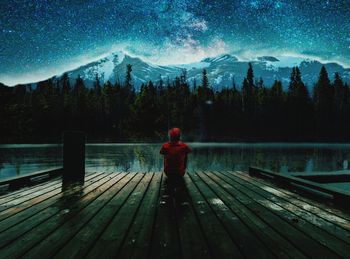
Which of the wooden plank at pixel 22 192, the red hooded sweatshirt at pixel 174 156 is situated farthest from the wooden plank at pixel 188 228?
the wooden plank at pixel 22 192

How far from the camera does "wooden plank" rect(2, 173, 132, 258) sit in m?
2.93

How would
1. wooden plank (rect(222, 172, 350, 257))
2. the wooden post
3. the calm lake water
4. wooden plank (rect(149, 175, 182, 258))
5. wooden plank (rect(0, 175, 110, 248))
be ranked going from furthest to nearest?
1. the calm lake water
2. the wooden post
3. wooden plank (rect(0, 175, 110, 248))
4. wooden plank (rect(222, 172, 350, 257))
5. wooden plank (rect(149, 175, 182, 258))

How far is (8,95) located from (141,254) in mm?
53824

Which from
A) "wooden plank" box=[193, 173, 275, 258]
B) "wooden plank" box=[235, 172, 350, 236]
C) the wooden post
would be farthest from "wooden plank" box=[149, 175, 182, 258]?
the wooden post

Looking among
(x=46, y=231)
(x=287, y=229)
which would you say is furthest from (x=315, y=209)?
(x=46, y=231)

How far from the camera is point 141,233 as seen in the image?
3527 mm

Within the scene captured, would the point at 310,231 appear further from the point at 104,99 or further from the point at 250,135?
the point at 104,99

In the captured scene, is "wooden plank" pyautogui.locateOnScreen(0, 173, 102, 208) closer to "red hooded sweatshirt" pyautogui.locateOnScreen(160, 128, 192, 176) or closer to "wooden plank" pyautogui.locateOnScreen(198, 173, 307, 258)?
"red hooded sweatshirt" pyautogui.locateOnScreen(160, 128, 192, 176)

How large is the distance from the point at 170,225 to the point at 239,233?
0.96 metres

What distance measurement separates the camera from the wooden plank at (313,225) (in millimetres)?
3143

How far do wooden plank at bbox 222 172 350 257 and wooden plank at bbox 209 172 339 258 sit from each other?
0.27 feet

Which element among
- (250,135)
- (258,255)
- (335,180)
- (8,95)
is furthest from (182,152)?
(250,135)

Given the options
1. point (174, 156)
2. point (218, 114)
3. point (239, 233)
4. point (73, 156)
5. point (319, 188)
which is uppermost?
point (218, 114)

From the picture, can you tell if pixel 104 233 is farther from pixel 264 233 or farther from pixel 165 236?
pixel 264 233
